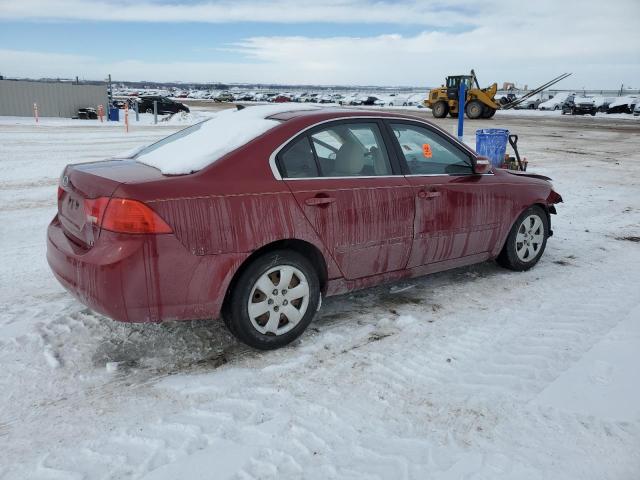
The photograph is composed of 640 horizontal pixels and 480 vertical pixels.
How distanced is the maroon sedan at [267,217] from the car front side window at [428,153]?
0.01m

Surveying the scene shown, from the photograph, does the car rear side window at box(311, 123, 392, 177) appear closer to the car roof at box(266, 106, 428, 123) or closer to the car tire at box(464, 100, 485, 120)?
the car roof at box(266, 106, 428, 123)

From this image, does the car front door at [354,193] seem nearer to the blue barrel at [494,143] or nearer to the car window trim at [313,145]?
the car window trim at [313,145]

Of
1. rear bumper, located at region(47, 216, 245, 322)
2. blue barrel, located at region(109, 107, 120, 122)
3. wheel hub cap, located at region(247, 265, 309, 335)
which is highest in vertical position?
blue barrel, located at region(109, 107, 120, 122)

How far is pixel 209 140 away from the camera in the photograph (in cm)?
368

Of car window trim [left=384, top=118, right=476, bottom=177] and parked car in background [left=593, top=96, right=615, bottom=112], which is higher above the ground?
parked car in background [left=593, top=96, right=615, bottom=112]

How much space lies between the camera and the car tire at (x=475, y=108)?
31000mm

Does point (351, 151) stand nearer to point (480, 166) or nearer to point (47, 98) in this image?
point (480, 166)

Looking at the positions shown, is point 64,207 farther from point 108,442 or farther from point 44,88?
point 44,88

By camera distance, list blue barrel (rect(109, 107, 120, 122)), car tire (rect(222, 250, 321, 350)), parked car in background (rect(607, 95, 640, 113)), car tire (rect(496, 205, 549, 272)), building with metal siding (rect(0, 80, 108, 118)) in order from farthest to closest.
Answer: parked car in background (rect(607, 95, 640, 113)) < building with metal siding (rect(0, 80, 108, 118)) < blue barrel (rect(109, 107, 120, 122)) < car tire (rect(496, 205, 549, 272)) < car tire (rect(222, 250, 321, 350))

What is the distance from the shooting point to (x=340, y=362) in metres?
3.45

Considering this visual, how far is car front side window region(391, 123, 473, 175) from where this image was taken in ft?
13.8

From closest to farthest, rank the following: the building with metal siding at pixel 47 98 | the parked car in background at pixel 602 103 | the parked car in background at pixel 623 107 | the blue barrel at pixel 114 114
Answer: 1. the blue barrel at pixel 114 114
2. the building with metal siding at pixel 47 98
3. the parked car in background at pixel 623 107
4. the parked car in background at pixel 602 103

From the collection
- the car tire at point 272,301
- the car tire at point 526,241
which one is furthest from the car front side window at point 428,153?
the car tire at point 272,301

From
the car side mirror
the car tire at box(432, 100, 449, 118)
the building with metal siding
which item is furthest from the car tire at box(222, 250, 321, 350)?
the car tire at box(432, 100, 449, 118)
